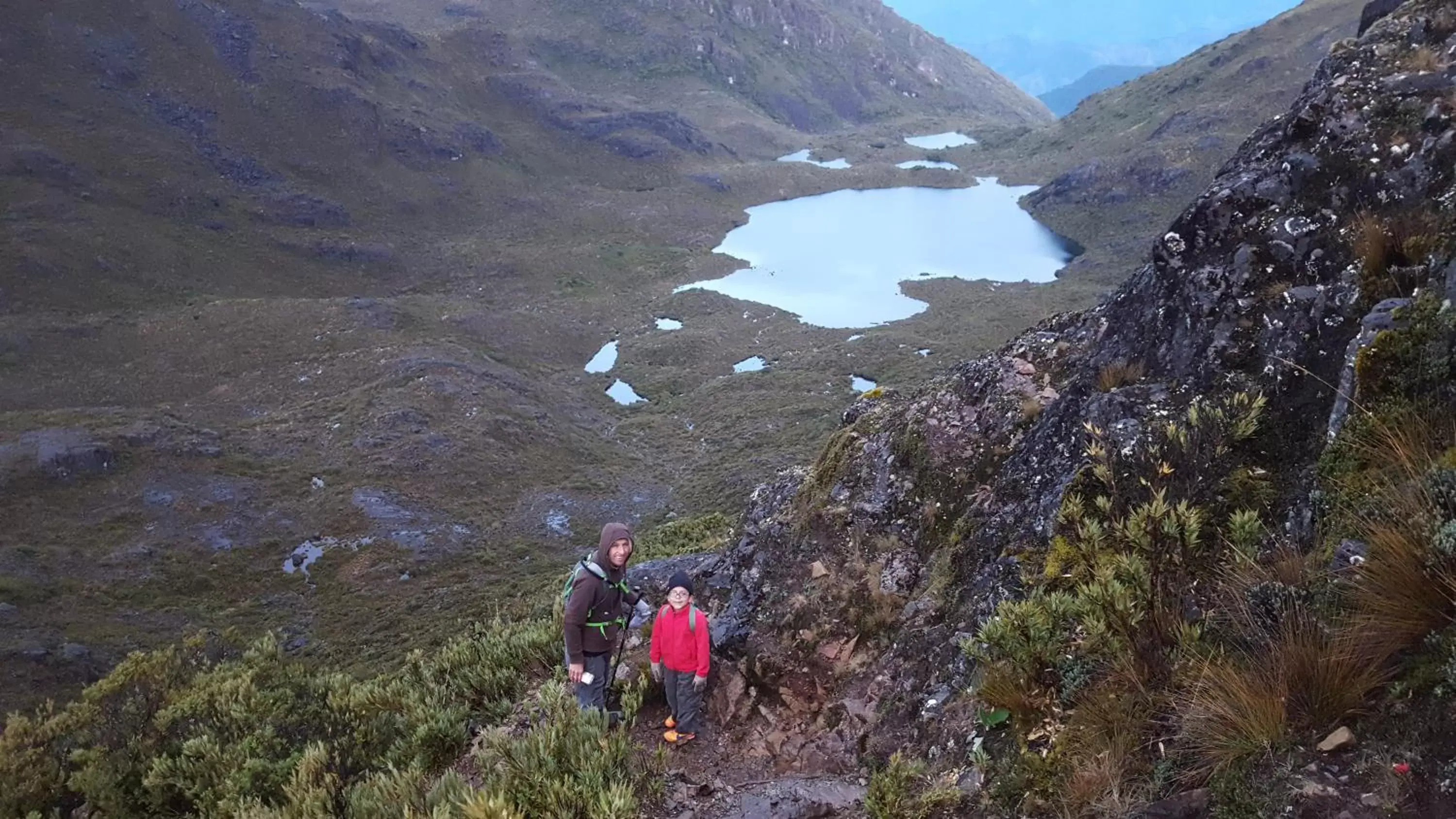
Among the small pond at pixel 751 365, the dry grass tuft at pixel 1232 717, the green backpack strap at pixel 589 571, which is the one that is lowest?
the small pond at pixel 751 365

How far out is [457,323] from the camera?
5662 centimetres

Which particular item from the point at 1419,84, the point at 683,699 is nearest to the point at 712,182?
the point at 1419,84

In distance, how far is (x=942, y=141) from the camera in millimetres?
171750

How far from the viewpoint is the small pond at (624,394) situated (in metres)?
52.0

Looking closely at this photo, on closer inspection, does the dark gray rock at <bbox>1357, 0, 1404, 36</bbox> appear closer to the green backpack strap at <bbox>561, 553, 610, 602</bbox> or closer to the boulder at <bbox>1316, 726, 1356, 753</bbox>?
the boulder at <bbox>1316, 726, 1356, 753</bbox>

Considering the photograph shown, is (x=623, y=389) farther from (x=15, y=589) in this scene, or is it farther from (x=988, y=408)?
(x=988, y=408)

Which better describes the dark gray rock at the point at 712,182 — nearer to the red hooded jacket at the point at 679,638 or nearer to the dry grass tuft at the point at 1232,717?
the red hooded jacket at the point at 679,638

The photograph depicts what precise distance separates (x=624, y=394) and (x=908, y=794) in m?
49.6

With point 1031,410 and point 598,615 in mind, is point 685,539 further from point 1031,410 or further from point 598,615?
point 598,615

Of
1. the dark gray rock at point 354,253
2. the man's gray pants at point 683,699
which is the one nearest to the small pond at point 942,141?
the dark gray rock at point 354,253

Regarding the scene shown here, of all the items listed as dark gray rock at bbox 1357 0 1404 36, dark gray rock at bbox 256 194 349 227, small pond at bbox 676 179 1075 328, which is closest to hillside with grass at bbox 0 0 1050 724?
dark gray rock at bbox 256 194 349 227

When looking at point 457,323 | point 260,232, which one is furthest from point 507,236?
point 457,323

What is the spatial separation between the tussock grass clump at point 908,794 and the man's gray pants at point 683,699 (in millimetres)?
2119

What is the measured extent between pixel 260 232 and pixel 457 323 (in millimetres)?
24935
